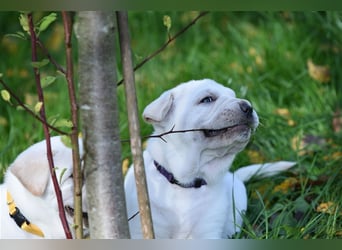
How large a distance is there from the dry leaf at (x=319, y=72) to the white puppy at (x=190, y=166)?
1.71 m

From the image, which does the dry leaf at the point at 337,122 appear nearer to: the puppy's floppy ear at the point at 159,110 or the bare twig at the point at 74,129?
the puppy's floppy ear at the point at 159,110

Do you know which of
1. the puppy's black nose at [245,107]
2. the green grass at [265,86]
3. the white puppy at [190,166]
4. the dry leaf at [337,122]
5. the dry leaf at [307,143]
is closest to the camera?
the puppy's black nose at [245,107]

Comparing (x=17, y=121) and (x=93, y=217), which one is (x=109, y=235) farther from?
(x=17, y=121)

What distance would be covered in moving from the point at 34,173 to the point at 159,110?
50 cm

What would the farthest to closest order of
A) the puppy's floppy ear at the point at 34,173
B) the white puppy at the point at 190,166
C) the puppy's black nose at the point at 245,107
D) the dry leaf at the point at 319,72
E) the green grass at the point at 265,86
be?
the dry leaf at the point at 319,72
the green grass at the point at 265,86
the white puppy at the point at 190,166
the puppy's black nose at the point at 245,107
the puppy's floppy ear at the point at 34,173

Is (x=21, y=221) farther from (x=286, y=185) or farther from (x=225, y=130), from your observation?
(x=286, y=185)

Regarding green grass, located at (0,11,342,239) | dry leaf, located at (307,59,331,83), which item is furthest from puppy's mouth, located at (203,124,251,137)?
dry leaf, located at (307,59,331,83)

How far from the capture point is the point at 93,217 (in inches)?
82.4

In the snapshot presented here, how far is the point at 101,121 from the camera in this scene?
2.03 m

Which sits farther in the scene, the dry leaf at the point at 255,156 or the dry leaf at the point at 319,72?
the dry leaf at the point at 319,72

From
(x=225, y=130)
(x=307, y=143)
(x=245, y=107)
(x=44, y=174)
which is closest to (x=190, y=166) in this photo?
(x=225, y=130)

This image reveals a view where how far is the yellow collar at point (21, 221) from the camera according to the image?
2.65m

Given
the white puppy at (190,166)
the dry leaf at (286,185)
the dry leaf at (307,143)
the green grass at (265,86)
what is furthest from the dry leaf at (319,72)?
the white puppy at (190,166)
